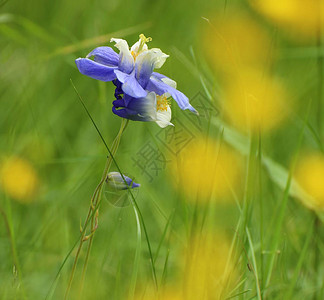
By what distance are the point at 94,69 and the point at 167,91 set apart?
10 centimetres

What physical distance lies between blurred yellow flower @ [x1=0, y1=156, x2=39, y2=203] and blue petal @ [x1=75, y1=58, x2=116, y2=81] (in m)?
0.84

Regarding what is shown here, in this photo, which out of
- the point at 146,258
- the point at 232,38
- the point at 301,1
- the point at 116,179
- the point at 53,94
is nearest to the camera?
the point at 116,179

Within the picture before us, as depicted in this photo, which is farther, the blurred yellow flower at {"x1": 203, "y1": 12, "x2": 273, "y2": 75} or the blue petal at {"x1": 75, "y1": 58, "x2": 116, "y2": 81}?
the blurred yellow flower at {"x1": 203, "y1": 12, "x2": 273, "y2": 75}

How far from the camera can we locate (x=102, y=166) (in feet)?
5.07

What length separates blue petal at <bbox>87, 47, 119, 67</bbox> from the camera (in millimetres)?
833

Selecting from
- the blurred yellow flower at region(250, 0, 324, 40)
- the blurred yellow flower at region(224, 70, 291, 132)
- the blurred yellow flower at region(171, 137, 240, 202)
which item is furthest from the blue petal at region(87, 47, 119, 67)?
the blurred yellow flower at region(250, 0, 324, 40)

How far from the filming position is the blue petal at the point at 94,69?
80 centimetres

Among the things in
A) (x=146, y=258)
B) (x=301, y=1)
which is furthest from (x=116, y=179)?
(x=301, y=1)

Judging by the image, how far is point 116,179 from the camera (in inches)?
34.8

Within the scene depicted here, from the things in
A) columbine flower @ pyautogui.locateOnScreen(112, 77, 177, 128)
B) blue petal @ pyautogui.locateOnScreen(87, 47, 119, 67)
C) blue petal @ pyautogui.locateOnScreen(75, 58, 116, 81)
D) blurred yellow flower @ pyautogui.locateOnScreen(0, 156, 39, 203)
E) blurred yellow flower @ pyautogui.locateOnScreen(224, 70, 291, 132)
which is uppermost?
blurred yellow flower @ pyautogui.locateOnScreen(224, 70, 291, 132)

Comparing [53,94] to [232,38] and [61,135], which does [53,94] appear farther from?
[232,38]

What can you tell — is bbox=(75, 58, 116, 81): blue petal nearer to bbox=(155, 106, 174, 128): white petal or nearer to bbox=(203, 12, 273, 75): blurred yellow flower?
bbox=(155, 106, 174, 128): white petal

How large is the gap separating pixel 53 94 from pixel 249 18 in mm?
1067

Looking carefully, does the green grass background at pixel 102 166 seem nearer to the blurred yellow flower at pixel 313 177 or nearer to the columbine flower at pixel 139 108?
the blurred yellow flower at pixel 313 177
